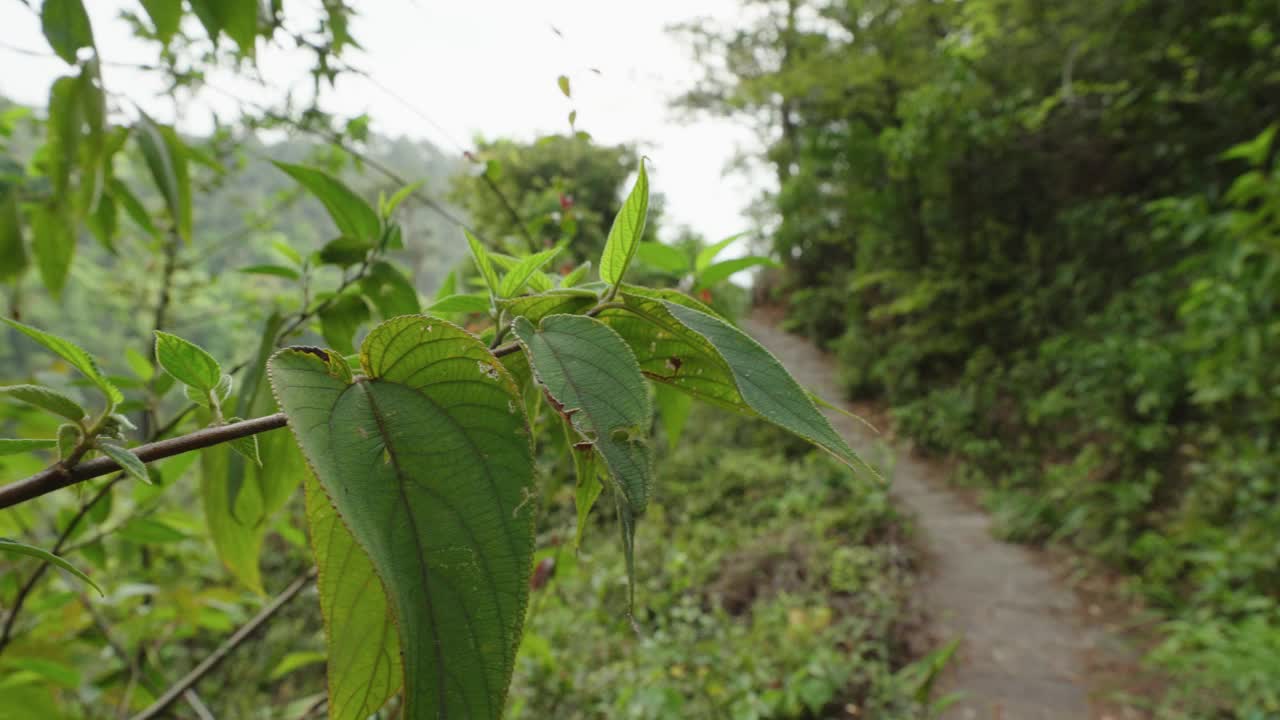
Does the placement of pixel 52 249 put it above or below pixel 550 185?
below

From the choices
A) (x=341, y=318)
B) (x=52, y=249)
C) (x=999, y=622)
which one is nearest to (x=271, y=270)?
(x=341, y=318)

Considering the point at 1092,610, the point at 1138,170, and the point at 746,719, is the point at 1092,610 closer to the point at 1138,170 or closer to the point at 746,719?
the point at 746,719

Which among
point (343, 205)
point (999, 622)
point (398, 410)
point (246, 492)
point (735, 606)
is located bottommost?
point (735, 606)

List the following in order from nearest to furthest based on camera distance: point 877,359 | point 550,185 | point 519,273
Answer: point 519,273 → point 550,185 → point 877,359

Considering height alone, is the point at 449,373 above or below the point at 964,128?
below

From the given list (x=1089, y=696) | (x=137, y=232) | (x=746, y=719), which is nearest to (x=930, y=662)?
(x=1089, y=696)

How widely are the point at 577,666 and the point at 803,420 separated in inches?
84.6

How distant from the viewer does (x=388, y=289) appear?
52cm

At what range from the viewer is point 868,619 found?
8.22 ft

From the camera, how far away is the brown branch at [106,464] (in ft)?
0.60

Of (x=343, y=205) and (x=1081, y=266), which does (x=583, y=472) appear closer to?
(x=343, y=205)

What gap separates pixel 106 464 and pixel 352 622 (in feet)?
0.27

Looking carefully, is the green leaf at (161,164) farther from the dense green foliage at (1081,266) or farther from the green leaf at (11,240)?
the dense green foliage at (1081,266)

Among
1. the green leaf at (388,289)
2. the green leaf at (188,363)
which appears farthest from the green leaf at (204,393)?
the green leaf at (388,289)
